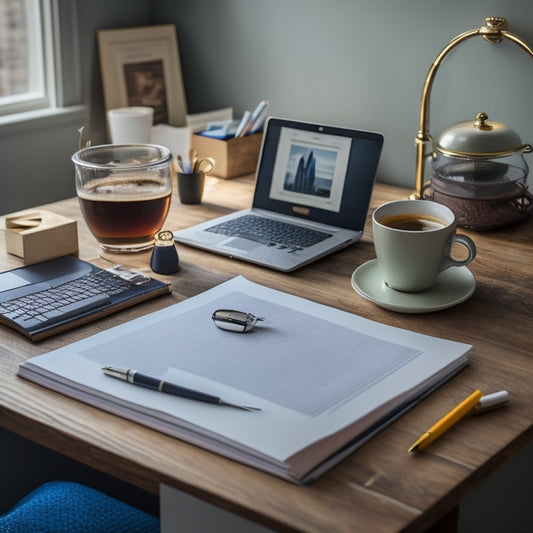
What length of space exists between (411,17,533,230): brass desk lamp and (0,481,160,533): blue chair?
775 mm

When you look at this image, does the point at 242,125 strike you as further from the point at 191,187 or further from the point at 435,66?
the point at 435,66

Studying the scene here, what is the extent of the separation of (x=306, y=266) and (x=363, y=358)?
0.37 meters

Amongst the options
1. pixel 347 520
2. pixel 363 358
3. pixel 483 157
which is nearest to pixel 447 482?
pixel 347 520

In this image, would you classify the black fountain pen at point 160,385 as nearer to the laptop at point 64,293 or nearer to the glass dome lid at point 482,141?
the laptop at point 64,293

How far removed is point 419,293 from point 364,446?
0.41m

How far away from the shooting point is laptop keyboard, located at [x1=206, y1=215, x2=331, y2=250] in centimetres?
147

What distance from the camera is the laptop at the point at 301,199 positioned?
1.46 metres

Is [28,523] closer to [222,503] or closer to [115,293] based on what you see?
[115,293]

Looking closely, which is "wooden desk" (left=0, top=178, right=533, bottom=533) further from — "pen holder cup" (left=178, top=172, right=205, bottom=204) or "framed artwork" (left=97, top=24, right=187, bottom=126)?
"framed artwork" (left=97, top=24, right=187, bottom=126)

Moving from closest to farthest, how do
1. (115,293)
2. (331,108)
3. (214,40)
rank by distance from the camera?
(115,293), (331,108), (214,40)

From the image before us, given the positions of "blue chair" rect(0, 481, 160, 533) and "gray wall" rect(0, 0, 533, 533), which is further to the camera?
"gray wall" rect(0, 0, 533, 533)

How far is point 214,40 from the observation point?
2.06 meters

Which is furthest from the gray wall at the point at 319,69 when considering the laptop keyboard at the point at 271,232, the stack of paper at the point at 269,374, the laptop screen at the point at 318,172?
the stack of paper at the point at 269,374

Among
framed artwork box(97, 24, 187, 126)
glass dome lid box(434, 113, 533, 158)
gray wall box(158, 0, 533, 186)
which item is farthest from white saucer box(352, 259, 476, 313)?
framed artwork box(97, 24, 187, 126)
